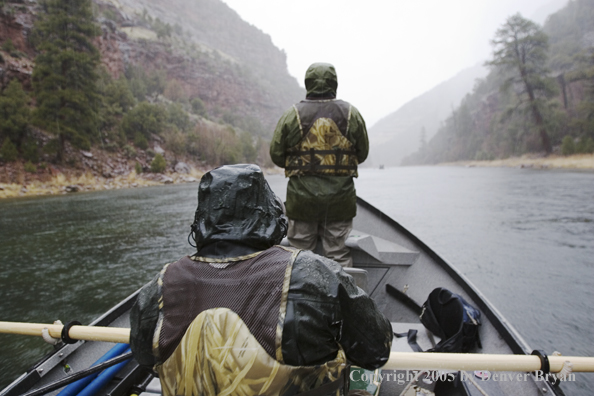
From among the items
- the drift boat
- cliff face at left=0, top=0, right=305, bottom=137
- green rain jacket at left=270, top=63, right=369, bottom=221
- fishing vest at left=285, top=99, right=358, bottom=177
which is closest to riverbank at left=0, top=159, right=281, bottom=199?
cliff face at left=0, top=0, right=305, bottom=137

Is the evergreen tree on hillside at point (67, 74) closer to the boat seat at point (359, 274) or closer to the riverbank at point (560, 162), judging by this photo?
the boat seat at point (359, 274)

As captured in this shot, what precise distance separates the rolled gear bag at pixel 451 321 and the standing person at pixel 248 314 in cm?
119

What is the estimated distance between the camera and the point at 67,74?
2470cm

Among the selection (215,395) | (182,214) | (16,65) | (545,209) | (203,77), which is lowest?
(182,214)

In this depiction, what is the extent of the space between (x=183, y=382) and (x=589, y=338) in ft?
14.9

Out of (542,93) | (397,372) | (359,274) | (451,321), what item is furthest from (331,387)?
(542,93)

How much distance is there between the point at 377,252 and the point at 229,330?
2457 millimetres

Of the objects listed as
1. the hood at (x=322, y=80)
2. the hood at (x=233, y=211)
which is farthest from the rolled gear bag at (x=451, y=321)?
the hood at (x=322, y=80)

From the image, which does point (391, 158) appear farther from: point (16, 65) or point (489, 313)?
point (489, 313)

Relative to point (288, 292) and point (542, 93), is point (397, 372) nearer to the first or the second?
point (288, 292)

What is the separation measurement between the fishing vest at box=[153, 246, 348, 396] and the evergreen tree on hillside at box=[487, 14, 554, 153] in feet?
151

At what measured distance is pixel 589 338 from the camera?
142 inches

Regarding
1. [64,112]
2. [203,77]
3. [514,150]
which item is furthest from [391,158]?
[64,112]

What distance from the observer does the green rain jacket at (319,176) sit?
2670 mm
